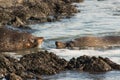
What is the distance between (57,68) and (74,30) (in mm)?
8173

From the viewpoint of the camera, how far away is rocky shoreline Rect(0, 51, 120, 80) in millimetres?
11531

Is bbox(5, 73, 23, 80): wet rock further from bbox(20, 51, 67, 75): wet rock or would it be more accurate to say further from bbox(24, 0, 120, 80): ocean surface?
bbox(20, 51, 67, 75): wet rock

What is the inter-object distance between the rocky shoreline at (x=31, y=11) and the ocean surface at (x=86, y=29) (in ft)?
2.25

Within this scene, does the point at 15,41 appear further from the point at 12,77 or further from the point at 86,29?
the point at 86,29

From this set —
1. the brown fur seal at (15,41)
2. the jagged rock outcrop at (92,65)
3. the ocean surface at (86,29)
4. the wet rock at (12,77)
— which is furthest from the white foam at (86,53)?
the wet rock at (12,77)

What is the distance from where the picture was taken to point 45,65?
11.9 meters

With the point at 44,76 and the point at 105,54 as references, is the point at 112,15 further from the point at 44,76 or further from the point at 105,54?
the point at 44,76

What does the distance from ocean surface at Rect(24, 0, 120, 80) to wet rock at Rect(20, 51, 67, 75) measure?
0.23 metres

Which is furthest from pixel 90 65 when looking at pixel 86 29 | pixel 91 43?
pixel 86 29

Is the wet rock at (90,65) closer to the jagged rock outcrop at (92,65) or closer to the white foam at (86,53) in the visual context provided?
the jagged rock outcrop at (92,65)

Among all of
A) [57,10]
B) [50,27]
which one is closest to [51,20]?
[50,27]

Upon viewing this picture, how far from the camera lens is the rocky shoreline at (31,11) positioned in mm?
22125

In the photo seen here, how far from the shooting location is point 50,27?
21.3 meters

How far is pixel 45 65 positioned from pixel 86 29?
28.9ft
